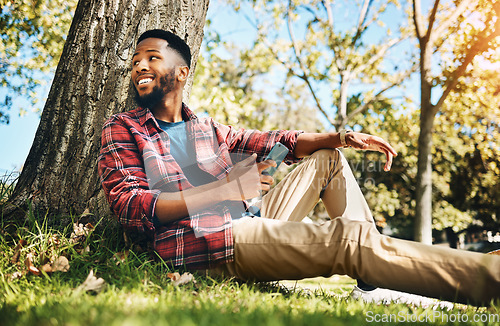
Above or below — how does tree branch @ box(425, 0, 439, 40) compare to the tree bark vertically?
above

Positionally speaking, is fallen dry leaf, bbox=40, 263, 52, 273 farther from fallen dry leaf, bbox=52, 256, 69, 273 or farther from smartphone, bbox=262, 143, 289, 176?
smartphone, bbox=262, 143, 289, 176

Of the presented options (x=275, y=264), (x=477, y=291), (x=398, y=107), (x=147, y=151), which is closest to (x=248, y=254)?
(x=275, y=264)

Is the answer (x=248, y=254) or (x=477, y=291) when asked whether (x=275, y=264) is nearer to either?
(x=248, y=254)

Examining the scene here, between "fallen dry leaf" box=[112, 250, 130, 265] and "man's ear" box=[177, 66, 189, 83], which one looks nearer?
"fallen dry leaf" box=[112, 250, 130, 265]

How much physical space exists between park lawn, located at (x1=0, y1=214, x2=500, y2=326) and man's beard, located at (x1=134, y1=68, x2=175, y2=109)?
3.13 feet

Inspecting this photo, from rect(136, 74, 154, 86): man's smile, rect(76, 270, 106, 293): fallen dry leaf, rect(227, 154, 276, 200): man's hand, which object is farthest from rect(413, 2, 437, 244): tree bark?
rect(76, 270, 106, 293): fallen dry leaf

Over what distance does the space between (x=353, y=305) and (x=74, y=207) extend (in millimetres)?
2110

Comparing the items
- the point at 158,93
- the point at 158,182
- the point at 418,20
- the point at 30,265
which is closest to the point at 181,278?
the point at 158,182

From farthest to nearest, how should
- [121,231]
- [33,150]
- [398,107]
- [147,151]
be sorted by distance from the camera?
1. [398,107]
2. [33,150]
3. [121,231]
4. [147,151]

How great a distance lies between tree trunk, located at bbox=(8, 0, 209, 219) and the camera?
2816mm

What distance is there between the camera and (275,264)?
2146 mm

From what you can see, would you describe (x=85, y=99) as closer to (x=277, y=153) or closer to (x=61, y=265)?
(x=61, y=265)

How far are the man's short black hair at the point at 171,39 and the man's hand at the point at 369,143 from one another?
150cm

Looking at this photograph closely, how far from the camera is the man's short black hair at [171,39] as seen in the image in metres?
2.91
